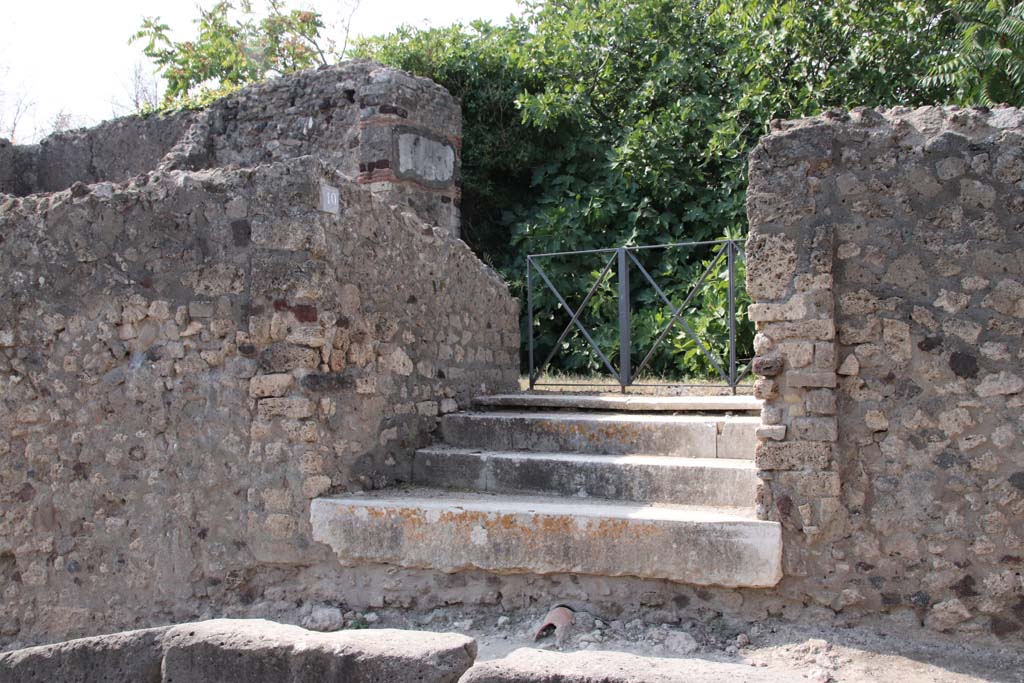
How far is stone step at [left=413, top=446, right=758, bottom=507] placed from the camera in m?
4.27

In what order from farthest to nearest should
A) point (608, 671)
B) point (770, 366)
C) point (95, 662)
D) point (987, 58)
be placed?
1. point (987, 58)
2. point (770, 366)
3. point (95, 662)
4. point (608, 671)

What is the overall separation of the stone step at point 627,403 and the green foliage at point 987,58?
4442mm

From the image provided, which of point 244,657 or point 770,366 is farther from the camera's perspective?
point 770,366

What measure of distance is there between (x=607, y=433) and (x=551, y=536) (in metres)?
0.91

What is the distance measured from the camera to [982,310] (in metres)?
3.77

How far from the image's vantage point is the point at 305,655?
285cm

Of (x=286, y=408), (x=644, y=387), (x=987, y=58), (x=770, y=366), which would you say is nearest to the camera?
(x=770, y=366)

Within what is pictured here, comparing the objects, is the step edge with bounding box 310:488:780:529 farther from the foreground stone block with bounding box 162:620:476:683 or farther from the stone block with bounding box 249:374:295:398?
the foreground stone block with bounding box 162:620:476:683

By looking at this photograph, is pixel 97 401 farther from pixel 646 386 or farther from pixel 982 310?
pixel 982 310

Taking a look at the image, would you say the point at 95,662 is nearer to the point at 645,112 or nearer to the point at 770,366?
the point at 770,366

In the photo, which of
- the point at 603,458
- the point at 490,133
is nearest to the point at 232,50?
the point at 490,133

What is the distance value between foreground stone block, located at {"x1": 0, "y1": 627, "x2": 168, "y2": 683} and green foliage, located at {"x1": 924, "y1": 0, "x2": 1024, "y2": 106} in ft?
24.3

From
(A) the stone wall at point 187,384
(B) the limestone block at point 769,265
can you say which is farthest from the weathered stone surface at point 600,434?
(B) the limestone block at point 769,265

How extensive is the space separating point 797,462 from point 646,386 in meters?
2.39
